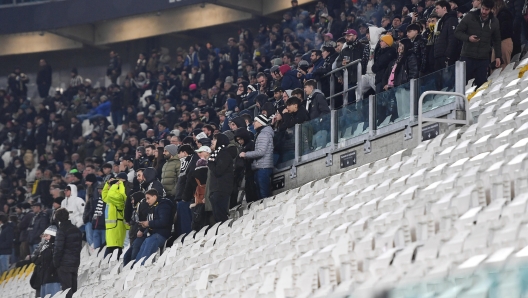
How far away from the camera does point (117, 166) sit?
61.3 ft

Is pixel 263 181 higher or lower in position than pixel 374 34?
lower

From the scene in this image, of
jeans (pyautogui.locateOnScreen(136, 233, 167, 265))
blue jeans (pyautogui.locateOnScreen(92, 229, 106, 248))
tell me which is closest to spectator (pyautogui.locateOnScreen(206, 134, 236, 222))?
jeans (pyautogui.locateOnScreen(136, 233, 167, 265))

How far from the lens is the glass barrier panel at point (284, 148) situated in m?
13.9

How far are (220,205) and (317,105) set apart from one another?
1810mm

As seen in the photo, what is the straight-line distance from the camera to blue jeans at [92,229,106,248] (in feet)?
54.5

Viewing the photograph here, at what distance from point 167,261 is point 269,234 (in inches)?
88.4

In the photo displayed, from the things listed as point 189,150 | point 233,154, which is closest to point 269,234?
point 233,154

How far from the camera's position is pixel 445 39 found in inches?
485

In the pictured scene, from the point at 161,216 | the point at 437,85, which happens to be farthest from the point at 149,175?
the point at 437,85

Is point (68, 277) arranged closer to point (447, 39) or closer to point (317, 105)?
point (317, 105)

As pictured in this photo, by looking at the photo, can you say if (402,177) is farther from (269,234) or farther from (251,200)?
(251,200)

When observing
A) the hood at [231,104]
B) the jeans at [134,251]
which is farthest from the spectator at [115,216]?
the hood at [231,104]

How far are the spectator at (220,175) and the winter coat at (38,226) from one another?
6.49 metres

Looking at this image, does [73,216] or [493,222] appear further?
[73,216]
